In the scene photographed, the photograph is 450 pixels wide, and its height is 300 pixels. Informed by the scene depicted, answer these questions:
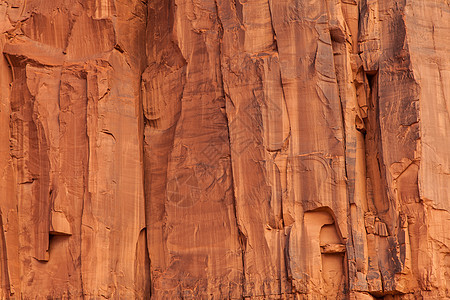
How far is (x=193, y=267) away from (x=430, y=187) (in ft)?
15.0

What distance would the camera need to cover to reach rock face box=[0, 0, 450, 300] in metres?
17.8

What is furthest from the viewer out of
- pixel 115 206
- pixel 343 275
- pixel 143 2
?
pixel 143 2

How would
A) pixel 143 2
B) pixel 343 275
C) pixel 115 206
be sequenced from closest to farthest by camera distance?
pixel 343 275 → pixel 115 206 → pixel 143 2

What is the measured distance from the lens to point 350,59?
18.9 metres

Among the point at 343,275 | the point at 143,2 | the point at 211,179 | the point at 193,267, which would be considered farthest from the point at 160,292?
the point at 143,2

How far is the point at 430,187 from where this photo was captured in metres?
17.8

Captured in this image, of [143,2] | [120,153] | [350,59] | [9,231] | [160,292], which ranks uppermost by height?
[143,2]

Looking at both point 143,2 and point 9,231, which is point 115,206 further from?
point 143,2

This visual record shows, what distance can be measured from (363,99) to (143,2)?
210 inches

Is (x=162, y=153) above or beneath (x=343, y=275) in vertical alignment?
above

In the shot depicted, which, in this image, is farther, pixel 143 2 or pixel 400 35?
pixel 143 2

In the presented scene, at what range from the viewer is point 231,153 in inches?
733

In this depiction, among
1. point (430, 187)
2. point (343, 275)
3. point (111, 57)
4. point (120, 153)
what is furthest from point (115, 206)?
point (430, 187)

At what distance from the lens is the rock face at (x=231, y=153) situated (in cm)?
1783
